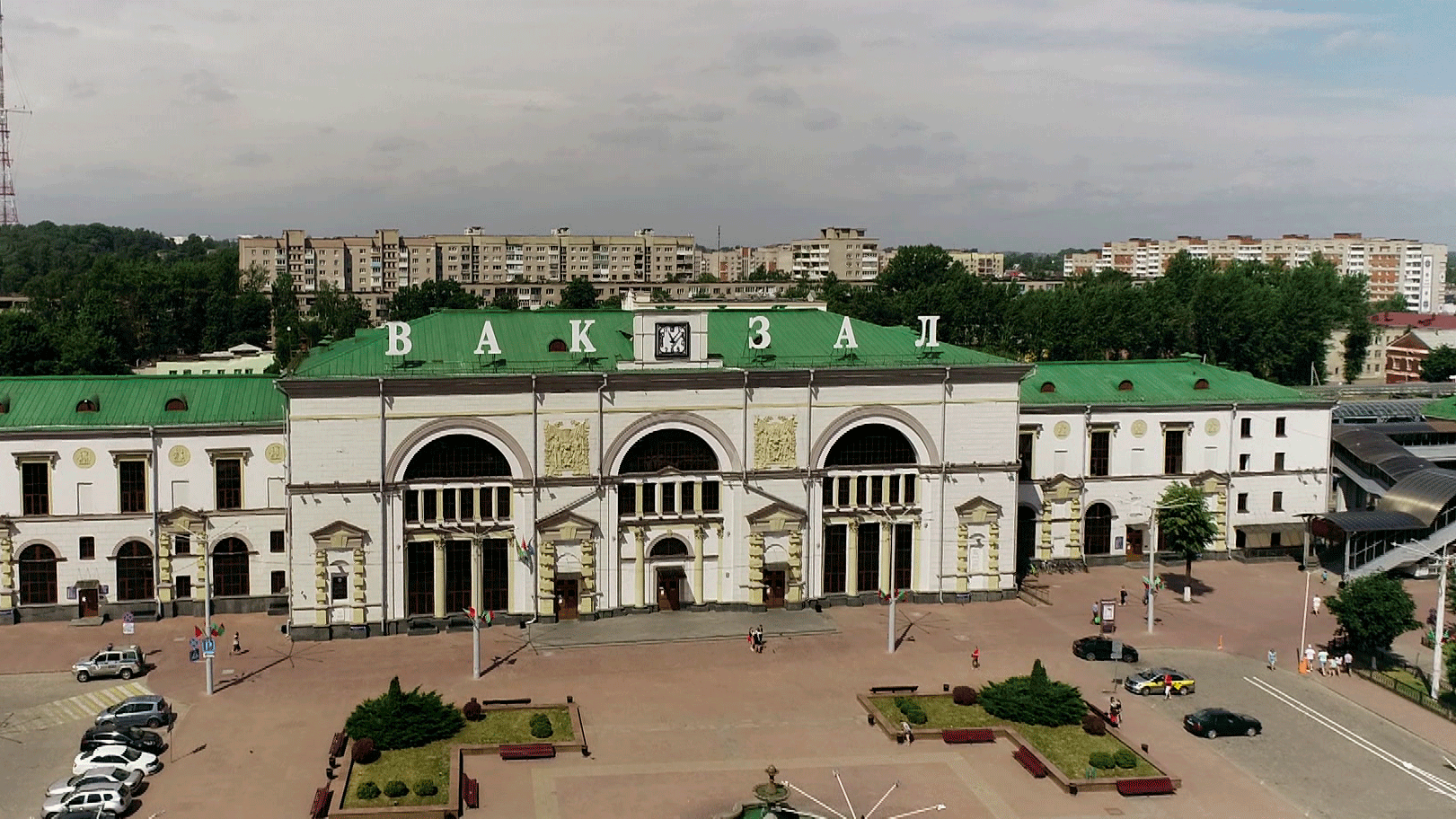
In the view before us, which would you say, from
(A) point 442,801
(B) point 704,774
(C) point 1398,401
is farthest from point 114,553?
(C) point 1398,401

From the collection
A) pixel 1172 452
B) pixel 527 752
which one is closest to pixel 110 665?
pixel 527 752

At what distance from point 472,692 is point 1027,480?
42.3 metres

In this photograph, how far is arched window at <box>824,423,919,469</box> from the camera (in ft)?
249

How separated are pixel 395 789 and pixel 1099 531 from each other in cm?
5594

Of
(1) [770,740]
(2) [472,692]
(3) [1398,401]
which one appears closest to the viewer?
(1) [770,740]

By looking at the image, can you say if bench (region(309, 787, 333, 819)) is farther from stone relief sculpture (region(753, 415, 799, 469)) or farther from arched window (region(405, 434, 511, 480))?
stone relief sculpture (region(753, 415, 799, 469))

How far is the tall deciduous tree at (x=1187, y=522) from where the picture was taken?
3169 inches

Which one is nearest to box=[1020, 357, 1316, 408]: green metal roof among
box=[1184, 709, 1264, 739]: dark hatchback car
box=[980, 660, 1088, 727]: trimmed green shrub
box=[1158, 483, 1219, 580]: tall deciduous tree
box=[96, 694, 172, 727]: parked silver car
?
box=[1158, 483, 1219, 580]: tall deciduous tree

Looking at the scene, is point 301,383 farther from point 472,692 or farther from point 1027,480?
point 1027,480

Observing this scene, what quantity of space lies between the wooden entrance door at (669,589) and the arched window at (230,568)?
23979mm

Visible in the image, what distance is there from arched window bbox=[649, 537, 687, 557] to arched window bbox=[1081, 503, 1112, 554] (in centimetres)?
3006

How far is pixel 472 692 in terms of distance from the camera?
60062mm

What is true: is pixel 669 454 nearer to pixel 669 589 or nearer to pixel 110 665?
pixel 669 589

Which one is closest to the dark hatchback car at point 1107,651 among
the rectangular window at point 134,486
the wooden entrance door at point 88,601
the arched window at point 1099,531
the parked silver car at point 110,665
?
the arched window at point 1099,531
